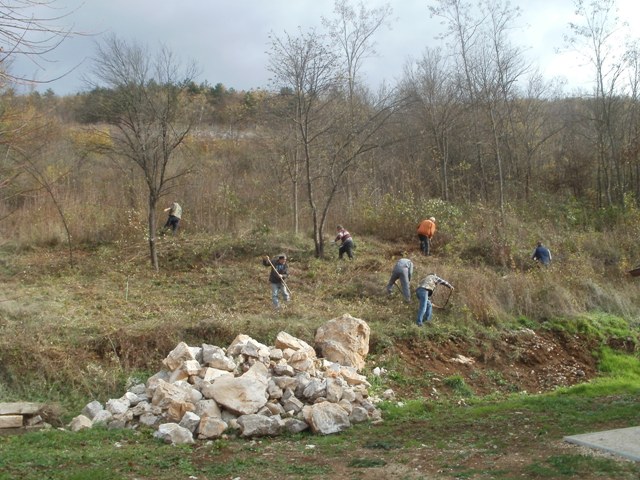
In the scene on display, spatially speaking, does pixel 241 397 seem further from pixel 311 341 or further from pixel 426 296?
pixel 426 296

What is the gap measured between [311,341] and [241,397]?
385 centimetres

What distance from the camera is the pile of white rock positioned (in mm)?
10297

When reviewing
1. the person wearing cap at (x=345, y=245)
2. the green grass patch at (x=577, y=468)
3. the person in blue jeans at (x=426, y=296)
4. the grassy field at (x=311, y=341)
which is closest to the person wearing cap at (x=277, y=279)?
the grassy field at (x=311, y=341)

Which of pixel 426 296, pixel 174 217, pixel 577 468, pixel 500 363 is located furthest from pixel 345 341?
pixel 174 217

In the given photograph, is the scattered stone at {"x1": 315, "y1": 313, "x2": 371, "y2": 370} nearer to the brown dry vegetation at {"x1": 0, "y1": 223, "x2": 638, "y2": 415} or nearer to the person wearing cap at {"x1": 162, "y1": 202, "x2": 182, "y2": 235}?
the brown dry vegetation at {"x1": 0, "y1": 223, "x2": 638, "y2": 415}

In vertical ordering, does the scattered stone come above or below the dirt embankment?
above

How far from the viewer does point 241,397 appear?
423 inches

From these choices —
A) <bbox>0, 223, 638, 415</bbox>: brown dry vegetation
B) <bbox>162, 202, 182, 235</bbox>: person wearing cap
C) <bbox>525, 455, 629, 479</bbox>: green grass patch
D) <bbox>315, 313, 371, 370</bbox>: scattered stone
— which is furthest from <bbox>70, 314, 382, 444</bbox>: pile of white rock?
<bbox>162, 202, 182, 235</bbox>: person wearing cap

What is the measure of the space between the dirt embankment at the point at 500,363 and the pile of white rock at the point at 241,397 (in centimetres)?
215

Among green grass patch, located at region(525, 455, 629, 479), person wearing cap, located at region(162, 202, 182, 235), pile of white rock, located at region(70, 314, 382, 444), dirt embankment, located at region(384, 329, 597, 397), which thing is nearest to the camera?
green grass patch, located at region(525, 455, 629, 479)

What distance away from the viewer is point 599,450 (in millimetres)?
7266

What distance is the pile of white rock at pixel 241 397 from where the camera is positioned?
1030cm

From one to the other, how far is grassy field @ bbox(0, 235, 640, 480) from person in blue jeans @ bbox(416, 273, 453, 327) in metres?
0.30

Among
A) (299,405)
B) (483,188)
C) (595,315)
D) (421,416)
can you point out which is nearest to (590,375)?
(595,315)
